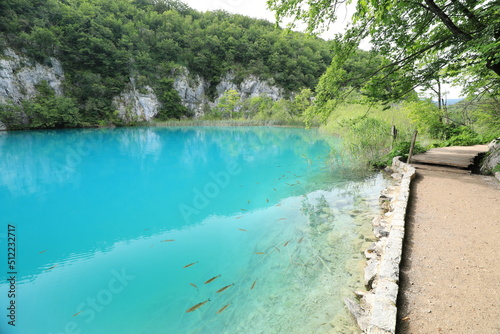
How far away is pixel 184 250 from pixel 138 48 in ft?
164

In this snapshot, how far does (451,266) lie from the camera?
2469 mm

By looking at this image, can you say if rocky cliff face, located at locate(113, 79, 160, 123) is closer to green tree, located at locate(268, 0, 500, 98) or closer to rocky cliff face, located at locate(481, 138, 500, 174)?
green tree, located at locate(268, 0, 500, 98)

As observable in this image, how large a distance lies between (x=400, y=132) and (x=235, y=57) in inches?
2068

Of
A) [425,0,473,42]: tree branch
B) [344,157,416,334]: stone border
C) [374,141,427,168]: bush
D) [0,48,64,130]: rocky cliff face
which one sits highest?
[0,48,64,130]: rocky cliff face

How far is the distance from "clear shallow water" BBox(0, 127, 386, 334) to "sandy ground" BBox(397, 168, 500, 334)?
2.71ft

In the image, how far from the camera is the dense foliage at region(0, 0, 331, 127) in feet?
102

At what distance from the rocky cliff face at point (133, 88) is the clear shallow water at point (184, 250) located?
26.9 meters

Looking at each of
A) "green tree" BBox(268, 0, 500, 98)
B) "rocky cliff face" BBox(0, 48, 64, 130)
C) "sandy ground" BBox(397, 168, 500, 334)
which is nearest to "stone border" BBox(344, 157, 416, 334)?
"sandy ground" BBox(397, 168, 500, 334)

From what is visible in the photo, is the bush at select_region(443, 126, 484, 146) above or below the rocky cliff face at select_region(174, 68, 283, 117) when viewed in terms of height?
below

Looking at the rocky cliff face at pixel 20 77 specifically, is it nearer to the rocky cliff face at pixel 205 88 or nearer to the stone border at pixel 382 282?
the rocky cliff face at pixel 205 88

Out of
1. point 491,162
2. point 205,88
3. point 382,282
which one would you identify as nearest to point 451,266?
point 382,282

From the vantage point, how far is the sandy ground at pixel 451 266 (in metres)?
1.81

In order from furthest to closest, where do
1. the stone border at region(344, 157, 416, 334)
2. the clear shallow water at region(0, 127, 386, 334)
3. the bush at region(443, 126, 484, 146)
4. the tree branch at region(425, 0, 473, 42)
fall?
the bush at region(443, 126, 484, 146) → the tree branch at region(425, 0, 473, 42) → the clear shallow water at region(0, 127, 386, 334) → the stone border at region(344, 157, 416, 334)

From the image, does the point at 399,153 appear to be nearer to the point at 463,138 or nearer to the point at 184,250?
the point at 463,138
